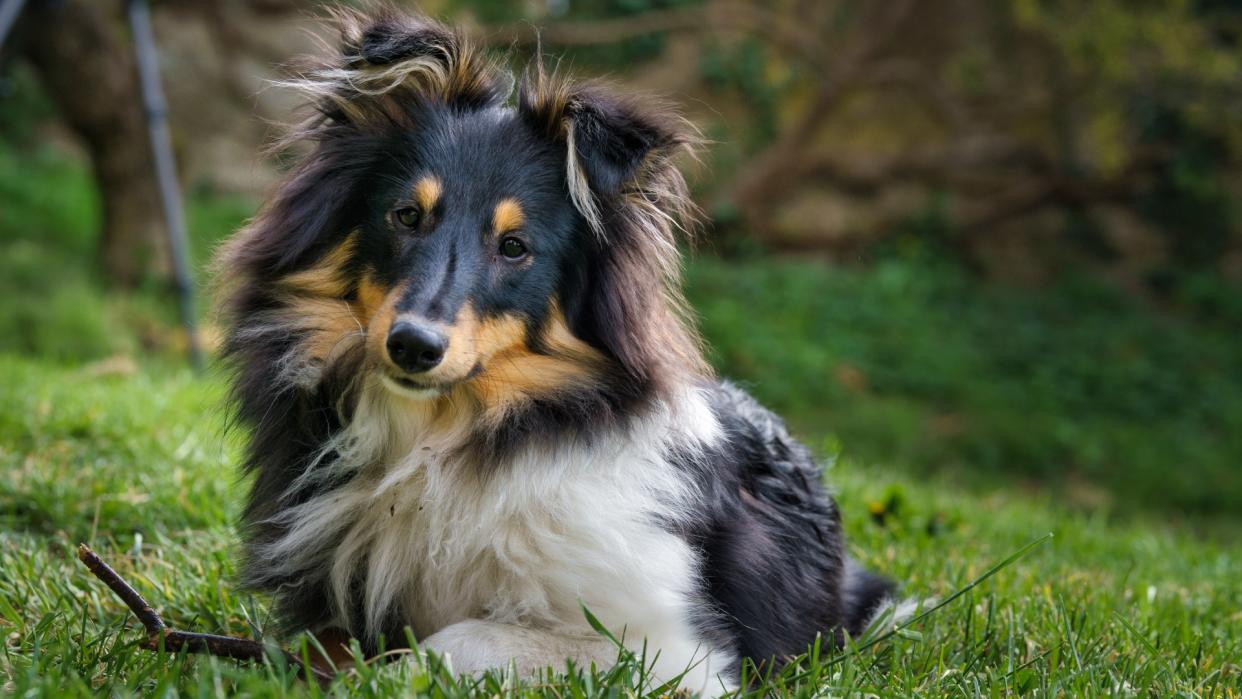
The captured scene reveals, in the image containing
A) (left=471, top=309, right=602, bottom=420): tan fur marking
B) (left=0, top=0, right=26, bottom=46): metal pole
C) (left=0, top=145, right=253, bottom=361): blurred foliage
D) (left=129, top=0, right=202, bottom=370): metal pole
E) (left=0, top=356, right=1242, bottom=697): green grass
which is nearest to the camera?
(left=0, top=356, right=1242, bottom=697): green grass

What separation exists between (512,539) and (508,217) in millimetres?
810

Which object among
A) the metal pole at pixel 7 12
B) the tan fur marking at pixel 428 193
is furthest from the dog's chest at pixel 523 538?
the metal pole at pixel 7 12

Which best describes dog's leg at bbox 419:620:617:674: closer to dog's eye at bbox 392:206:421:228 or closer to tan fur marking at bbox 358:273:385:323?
tan fur marking at bbox 358:273:385:323

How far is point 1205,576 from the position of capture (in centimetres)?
472

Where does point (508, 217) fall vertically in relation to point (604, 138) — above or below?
below

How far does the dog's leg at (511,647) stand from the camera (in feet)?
8.00

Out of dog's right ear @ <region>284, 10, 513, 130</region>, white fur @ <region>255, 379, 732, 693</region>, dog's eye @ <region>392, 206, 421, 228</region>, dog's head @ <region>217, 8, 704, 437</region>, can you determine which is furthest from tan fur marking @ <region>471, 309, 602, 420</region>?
dog's right ear @ <region>284, 10, 513, 130</region>

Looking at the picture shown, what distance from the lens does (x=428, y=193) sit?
282cm

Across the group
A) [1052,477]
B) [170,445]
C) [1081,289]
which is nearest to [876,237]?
[1081,289]

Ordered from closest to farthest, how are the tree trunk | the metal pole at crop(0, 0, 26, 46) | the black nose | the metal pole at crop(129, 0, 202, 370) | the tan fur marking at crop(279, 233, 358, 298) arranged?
1. the black nose
2. the tan fur marking at crop(279, 233, 358, 298)
3. the metal pole at crop(0, 0, 26, 46)
4. the metal pole at crop(129, 0, 202, 370)
5. the tree trunk

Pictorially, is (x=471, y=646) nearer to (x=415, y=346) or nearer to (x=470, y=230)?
(x=415, y=346)

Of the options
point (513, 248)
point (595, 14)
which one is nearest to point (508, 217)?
point (513, 248)

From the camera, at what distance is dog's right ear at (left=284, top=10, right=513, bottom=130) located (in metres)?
2.97

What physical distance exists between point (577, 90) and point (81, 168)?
11493 millimetres
